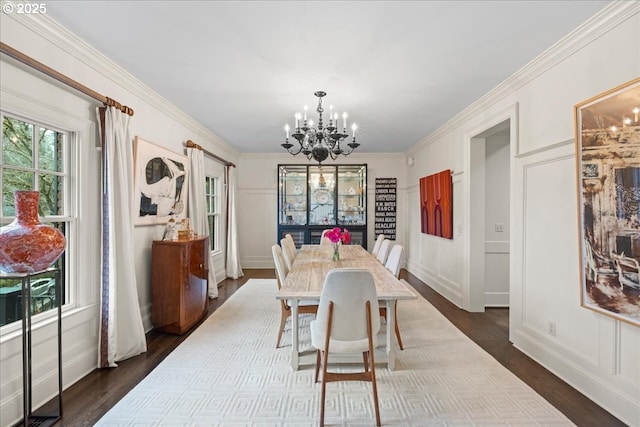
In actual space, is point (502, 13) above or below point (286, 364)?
above

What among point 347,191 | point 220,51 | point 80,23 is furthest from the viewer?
point 347,191

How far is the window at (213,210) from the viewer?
18.9 ft

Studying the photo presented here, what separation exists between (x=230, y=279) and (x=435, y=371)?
172 inches

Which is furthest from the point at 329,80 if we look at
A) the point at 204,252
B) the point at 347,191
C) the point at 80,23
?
the point at 347,191

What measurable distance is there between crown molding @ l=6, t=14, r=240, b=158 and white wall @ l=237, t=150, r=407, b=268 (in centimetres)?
276

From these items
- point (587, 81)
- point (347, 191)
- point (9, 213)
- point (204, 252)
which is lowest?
point (204, 252)

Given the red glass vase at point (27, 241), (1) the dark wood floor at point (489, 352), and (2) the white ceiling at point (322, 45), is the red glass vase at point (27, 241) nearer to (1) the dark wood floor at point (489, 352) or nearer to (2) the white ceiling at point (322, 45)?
(1) the dark wood floor at point (489, 352)

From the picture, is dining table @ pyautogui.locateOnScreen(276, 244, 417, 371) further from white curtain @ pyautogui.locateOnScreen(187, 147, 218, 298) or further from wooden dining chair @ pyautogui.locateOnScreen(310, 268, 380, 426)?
white curtain @ pyautogui.locateOnScreen(187, 147, 218, 298)

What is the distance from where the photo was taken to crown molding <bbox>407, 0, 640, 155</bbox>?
1.96 m

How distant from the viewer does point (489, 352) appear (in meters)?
3.00

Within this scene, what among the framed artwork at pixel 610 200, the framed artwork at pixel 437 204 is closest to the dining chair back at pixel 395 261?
the framed artwork at pixel 610 200

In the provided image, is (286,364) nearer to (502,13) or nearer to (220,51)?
(220,51)

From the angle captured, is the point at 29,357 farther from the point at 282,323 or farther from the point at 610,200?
the point at 610,200

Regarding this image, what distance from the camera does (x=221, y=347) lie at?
3.09 metres
